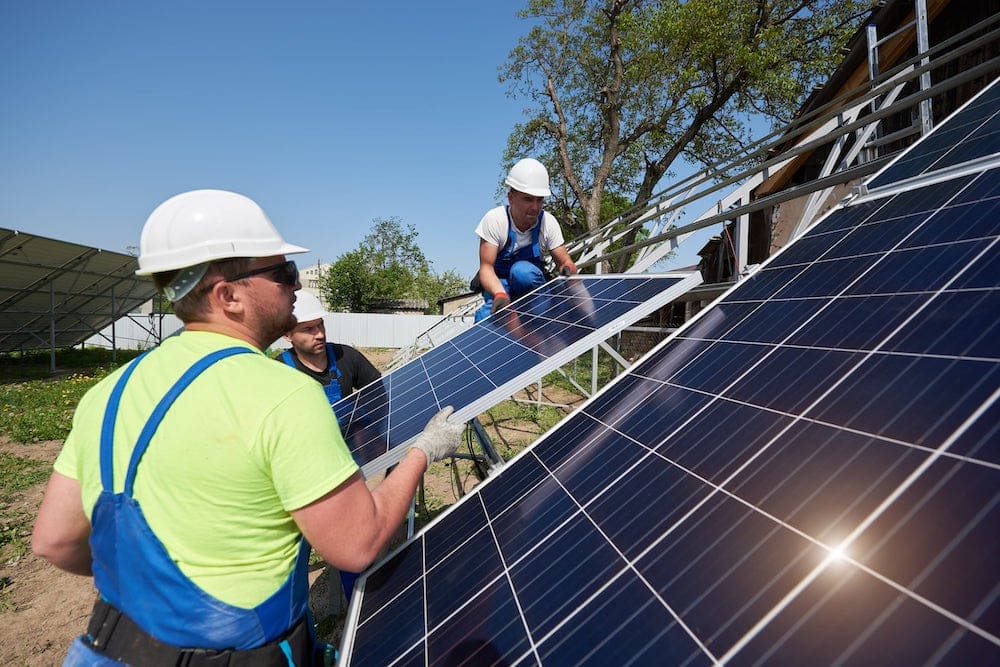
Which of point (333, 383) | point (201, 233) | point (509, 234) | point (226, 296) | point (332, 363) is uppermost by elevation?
point (201, 233)

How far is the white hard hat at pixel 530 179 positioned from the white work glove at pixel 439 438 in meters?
3.17

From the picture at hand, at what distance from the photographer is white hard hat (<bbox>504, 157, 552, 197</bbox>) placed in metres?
5.18

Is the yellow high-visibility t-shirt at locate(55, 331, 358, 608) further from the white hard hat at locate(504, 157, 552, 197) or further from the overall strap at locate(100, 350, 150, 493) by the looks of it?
the white hard hat at locate(504, 157, 552, 197)

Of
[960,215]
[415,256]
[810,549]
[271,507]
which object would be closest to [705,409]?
[810,549]

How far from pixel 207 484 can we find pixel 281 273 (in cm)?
84

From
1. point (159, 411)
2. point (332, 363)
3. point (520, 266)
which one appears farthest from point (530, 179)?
point (159, 411)

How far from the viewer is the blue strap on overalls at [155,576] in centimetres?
168

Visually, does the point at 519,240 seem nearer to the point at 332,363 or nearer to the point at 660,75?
the point at 332,363

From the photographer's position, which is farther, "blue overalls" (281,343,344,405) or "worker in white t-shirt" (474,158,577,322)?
"blue overalls" (281,343,344,405)

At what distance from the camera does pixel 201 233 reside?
1843 millimetres

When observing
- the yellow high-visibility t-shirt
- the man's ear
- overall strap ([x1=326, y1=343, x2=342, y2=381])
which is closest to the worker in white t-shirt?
overall strap ([x1=326, y1=343, x2=342, y2=381])

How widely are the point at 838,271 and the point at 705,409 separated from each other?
1.06 m

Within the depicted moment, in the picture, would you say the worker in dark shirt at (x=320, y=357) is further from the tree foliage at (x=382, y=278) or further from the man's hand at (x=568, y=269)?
the tree foliage at (x=382, y=278)

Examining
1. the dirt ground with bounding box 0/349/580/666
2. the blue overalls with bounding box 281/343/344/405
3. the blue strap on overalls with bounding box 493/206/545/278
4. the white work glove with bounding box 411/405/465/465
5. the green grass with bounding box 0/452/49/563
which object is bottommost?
the dirt ground with bounding box 0/349/580/666
